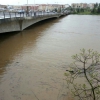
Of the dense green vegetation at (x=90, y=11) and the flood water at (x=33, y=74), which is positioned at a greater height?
the dense green vegetation at (x=90, y=11)

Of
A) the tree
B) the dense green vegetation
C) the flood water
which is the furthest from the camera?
the dense green vegetation

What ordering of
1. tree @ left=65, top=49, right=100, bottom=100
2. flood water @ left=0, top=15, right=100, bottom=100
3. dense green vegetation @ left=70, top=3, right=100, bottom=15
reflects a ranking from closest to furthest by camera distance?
tree @ left=65, top=49, right=100, bottom=100 < flood water @ left=0, top=15, right=100, bottom=100 < dense green vegetation @ left=70, top=3, right=100, bottom=15

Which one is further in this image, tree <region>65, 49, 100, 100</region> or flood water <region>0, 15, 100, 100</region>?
flood water <region>0, 15, 100, 100</region>

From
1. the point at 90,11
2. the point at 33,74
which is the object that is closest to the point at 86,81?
the point at 33,74

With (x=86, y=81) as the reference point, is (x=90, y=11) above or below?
above

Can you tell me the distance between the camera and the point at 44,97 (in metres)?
6.44

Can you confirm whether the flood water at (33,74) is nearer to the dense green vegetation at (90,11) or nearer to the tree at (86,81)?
the tree at (86,81)

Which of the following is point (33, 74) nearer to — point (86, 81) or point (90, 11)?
→ point (86, 81)

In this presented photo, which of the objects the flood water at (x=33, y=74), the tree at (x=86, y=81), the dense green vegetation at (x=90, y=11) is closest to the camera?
the tree at (x=86, y=81)

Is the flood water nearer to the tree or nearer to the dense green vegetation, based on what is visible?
the tree

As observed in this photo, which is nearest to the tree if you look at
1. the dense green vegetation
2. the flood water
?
the flood water

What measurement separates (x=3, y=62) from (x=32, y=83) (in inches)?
147

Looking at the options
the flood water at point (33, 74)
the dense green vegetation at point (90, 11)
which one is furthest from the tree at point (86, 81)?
the dense green vegetation at point (90, 11)

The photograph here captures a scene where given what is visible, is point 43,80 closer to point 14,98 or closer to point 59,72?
point 59,72
